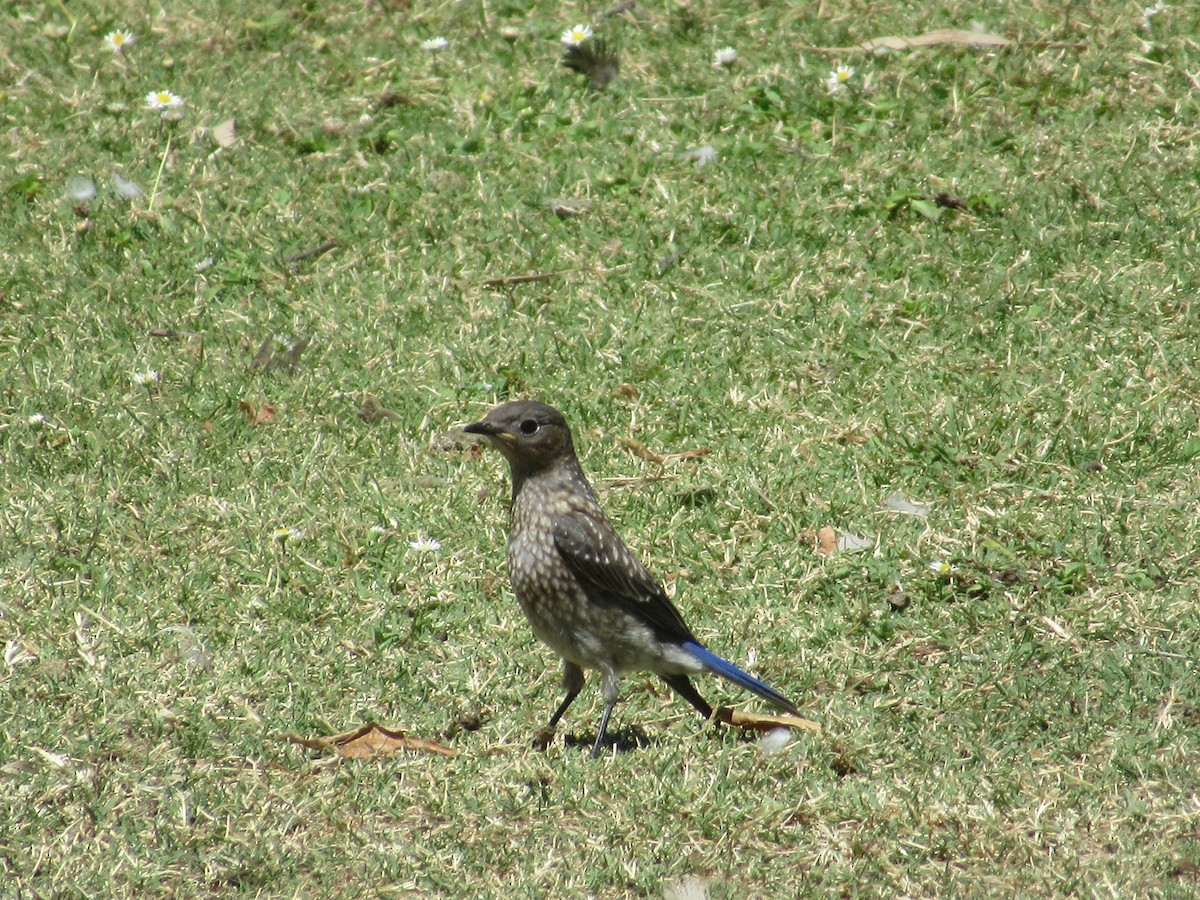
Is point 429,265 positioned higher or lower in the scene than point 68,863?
lower

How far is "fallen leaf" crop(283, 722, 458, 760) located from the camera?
5141 mm

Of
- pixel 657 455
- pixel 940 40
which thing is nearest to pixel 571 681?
pixel 657 455

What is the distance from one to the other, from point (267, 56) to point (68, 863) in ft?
19.9

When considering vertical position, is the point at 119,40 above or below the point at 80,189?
above

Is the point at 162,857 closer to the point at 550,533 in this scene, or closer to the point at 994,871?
the point at 550,533

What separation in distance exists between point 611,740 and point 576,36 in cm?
504

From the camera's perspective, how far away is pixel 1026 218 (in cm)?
798

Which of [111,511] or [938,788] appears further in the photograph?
[111,511]

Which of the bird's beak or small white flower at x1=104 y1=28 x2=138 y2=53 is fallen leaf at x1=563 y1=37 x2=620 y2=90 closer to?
small white flower at x1=104 y1=28 x2=138 y2=53

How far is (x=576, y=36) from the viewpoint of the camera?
9219mm

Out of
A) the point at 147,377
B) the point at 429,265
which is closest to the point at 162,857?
the point at 147,377

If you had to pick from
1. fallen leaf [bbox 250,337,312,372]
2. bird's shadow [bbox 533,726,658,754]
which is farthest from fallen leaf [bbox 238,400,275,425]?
bird's shadow [bbox 533,726,658,754]

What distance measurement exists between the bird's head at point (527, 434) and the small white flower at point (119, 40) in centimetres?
500

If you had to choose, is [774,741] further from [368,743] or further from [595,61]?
[595,61]
